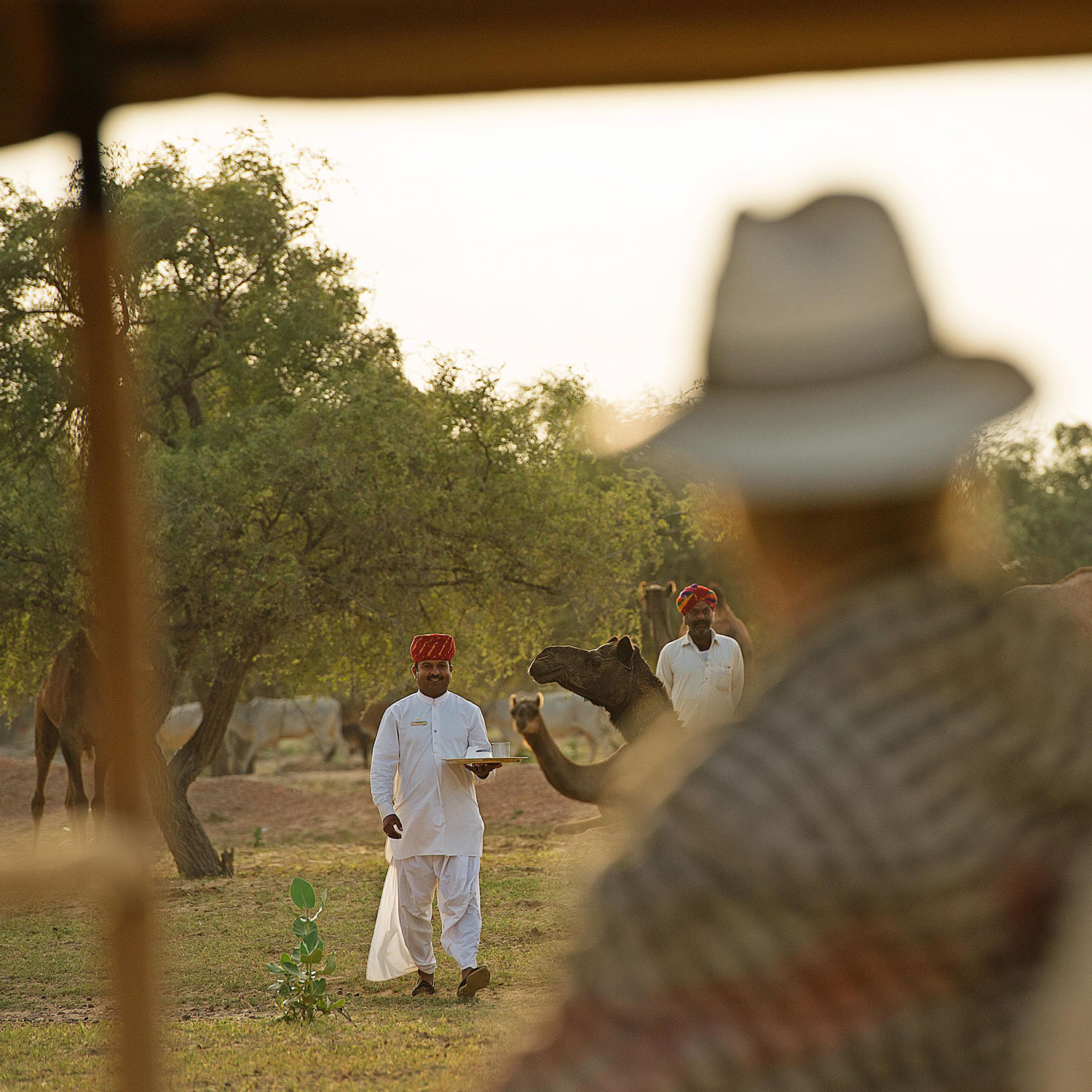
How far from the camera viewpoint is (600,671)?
7.57 m

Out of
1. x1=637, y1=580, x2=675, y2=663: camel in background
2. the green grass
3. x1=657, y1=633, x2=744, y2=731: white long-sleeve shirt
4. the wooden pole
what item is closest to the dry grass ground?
the green grass

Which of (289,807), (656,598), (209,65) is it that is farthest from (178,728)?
(209,65)

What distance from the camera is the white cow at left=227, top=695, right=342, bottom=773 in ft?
97.7

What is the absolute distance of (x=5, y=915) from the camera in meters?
11.7

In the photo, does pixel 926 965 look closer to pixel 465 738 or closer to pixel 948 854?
pixel 948 854

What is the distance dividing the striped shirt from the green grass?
121 inches

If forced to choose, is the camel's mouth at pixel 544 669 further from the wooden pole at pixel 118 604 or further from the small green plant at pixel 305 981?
the wooden pole at pixel 118 604

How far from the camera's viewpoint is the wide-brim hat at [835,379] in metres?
0.96

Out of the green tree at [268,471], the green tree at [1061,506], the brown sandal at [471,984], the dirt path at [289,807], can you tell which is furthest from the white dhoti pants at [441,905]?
the green tree at [1061,506]

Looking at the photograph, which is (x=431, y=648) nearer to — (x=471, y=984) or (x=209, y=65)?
(x=471, y=984)

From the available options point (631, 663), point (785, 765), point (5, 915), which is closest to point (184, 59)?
point (785, 765)

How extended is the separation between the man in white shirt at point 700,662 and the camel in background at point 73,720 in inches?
244

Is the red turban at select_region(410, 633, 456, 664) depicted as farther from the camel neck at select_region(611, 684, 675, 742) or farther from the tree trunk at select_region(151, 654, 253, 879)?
the tree trunk at select_region(151, 654, 253, 879)

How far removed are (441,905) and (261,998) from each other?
131 centimetres
